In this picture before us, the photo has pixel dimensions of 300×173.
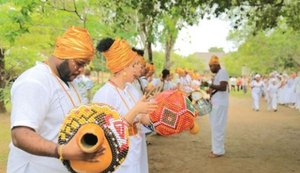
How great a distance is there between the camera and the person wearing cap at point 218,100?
949 centimetres

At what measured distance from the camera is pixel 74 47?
270 cm

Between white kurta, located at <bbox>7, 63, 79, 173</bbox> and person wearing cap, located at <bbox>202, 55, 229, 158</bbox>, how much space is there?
682cm

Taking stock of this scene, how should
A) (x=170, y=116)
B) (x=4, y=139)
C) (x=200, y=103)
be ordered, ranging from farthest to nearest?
(x=4, y=139) → (x=200, y=103) → (x=170, y=116)

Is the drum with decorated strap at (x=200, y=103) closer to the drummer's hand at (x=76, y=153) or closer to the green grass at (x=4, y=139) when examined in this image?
the drummer's hand at (x=76, y=153)

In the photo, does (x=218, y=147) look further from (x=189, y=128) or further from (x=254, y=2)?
(x=189, y=128)

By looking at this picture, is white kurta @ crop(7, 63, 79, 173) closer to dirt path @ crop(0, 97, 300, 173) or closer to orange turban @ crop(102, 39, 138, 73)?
orange turban @ crop(102, 39, 138, 73)

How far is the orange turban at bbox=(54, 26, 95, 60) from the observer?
269cm

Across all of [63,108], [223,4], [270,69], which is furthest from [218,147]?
[270,69]

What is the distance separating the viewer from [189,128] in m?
4.35

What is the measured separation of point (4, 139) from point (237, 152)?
19.4 feet

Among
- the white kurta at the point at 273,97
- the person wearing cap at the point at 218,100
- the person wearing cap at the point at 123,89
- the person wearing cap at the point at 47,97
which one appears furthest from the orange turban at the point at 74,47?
the white kurta at the point at 273,97

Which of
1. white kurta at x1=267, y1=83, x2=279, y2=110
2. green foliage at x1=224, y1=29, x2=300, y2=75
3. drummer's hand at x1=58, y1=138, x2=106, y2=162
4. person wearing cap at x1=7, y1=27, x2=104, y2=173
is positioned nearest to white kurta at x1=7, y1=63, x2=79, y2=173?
person wearing cap at x1=7, y1=27, x2=104, y2=173

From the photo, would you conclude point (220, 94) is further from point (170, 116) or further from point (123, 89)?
point (170, 116)

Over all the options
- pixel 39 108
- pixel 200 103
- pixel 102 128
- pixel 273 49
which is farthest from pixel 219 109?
pixel 273 49
